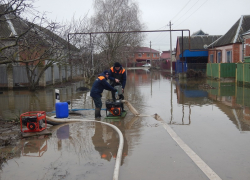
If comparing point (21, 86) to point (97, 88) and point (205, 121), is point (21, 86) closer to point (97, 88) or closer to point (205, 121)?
point (97, 88)

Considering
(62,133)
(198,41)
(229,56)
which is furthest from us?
(198,41)

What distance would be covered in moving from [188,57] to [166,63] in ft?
59.6

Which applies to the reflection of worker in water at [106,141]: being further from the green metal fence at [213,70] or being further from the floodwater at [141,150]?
the green metal fence at [213,70]

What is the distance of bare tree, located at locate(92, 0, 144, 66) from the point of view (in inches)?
1399

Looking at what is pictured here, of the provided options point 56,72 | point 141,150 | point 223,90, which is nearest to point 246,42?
point 223,90

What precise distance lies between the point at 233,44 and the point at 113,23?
15.0 m

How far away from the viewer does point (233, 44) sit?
2822 centimetres

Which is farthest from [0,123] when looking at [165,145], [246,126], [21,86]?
[21,86]

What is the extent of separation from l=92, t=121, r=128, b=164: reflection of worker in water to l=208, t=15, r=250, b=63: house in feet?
75.5

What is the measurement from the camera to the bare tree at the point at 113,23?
1399 inches

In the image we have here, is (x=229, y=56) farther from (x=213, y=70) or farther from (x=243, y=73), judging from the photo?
(x=243, y=73)

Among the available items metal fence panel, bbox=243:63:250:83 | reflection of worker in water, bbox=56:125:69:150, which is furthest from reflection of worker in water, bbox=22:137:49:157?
metal fence panel, bbox=243:63:250:83

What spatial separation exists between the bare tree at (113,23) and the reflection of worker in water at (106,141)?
26704 mm

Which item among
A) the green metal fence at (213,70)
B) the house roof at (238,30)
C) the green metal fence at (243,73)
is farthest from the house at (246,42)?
the green metal fence at (243,73)
